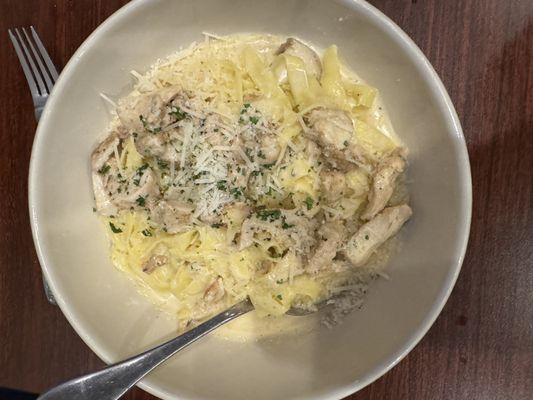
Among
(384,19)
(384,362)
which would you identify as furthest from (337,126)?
(384,362)

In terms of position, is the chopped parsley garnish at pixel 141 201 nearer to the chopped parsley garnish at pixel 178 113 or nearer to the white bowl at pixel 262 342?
the white bowl at pixel 262 342

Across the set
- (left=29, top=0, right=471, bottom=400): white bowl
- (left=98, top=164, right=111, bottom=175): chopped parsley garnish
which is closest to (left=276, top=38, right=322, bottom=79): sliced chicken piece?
(left=29, top=0, right=471, bottom=400): white bowl

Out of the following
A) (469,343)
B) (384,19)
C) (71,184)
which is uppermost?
(384,19)

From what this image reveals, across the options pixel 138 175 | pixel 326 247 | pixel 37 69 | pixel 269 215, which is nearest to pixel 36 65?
pixel 37 69

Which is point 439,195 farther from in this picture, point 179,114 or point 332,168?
point 179,114

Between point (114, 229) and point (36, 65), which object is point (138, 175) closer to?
point (114, 229)

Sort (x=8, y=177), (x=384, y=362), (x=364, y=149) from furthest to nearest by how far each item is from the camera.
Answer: (x=8, y=177) → (x=364, y=149) → (x=384, y=362)

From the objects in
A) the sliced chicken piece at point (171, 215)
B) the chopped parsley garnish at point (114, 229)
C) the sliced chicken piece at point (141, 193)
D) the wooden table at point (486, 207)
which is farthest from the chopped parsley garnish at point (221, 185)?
the wooden table at point (486, 207)
